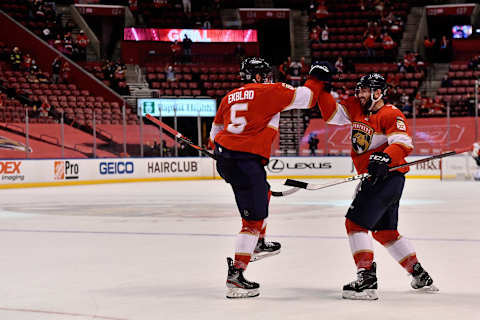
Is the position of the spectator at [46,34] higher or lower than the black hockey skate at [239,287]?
higher

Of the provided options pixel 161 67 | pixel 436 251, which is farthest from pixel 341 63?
pixel 436 251

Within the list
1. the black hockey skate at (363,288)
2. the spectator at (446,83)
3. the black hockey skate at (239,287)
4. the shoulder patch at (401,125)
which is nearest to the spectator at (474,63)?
the spectator at (446,83)

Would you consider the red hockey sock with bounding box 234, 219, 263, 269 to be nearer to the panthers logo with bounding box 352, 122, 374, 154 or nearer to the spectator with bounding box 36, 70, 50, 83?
the panthers logo with bounding box 352, 122, 374, 154

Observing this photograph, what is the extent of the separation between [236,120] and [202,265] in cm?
157

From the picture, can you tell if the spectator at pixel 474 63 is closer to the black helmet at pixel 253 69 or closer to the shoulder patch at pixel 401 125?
the black helmet at pixel 253 69

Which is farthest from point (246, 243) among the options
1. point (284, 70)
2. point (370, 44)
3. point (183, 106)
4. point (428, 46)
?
point (428, 46)

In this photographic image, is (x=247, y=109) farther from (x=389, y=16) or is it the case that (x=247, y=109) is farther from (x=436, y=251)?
(x=389, y=16)

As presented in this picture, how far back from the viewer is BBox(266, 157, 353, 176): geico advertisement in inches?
858

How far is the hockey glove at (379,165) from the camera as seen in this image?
171 inches

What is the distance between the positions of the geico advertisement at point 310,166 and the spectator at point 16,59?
997 centimetres

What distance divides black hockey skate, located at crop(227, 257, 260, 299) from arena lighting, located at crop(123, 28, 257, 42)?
26.3m

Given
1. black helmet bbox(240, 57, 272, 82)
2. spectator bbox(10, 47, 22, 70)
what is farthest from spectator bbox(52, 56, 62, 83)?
black helmet bbox(240, 57, 272, 82)

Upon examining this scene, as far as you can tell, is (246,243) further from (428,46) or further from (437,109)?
(428,46)

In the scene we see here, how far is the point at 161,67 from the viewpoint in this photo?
2916 centimetres
